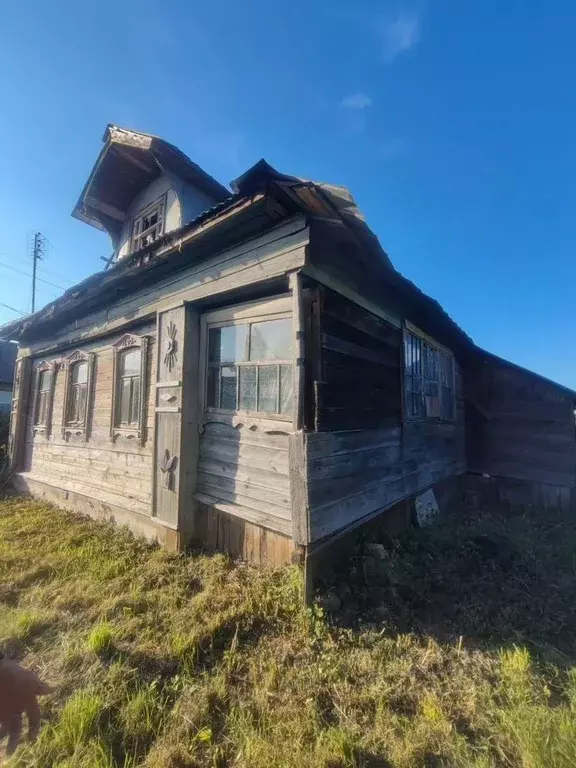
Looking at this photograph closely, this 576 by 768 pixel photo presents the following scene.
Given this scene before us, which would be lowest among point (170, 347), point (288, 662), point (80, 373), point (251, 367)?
point (288, 662)

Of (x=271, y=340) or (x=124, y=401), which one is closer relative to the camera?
(x=271, y=340)

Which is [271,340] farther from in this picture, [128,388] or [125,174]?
[125,174]

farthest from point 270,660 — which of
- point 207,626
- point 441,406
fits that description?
point 441,406

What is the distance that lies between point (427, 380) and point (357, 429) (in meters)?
3.17

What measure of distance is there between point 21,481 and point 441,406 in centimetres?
1031

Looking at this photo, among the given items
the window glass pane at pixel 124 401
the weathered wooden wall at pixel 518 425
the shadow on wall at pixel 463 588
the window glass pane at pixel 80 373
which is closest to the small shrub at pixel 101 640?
the shadow on wall at pixel 463 588

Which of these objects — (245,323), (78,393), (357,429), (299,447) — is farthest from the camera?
(78,393)

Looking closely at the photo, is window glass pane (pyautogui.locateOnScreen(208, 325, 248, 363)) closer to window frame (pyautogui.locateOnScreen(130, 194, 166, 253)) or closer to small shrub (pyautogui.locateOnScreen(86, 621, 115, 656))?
small shrub (pyautogui.locateOnScreen(86, 621, 115, 656))

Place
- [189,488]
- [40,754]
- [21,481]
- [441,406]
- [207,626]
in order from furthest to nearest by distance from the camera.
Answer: [21,481] < [441,406] < [189,488] < [207,626] < [40,754]

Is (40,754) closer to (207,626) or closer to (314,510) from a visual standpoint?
(207,626)

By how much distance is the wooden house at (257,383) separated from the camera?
377 cm

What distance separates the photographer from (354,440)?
427 centimetres

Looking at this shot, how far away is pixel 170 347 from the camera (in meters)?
5.04

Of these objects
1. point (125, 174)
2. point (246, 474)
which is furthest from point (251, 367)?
point (125, 174)
